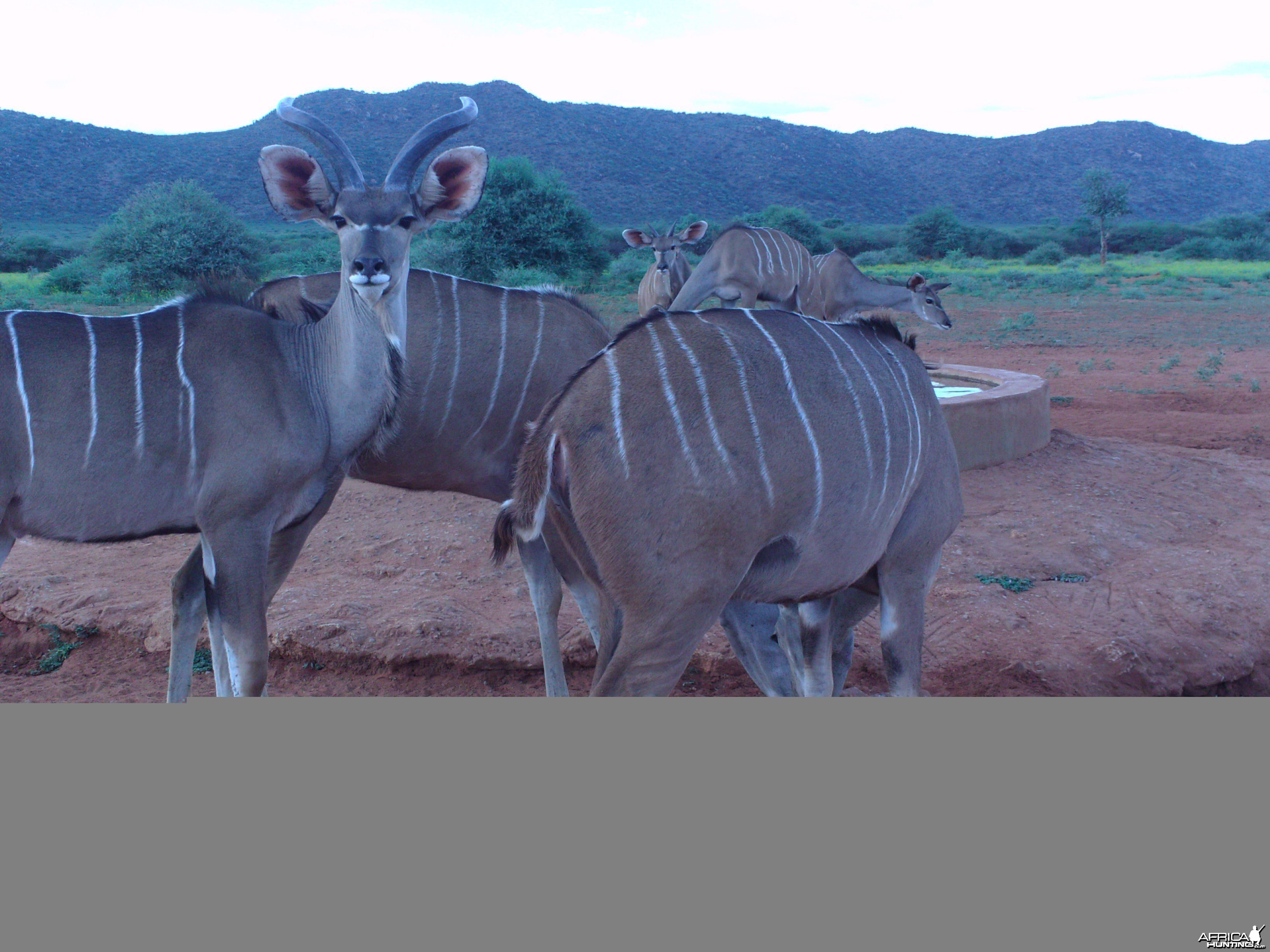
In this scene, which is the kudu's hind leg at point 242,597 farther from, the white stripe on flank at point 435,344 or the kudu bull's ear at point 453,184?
the kudu bull's ear at point 453,184

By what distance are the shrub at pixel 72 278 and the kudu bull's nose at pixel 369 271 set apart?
17318 millimetres

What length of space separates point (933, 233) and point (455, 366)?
28644 millimetres

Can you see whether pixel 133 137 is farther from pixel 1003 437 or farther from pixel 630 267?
pixel 1003 437

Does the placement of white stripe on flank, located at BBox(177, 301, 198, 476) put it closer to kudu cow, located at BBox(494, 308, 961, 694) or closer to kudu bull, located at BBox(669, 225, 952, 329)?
kudu cow, located at BBox(494, 308, 961, 694)

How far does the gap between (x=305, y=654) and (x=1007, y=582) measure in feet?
10.6

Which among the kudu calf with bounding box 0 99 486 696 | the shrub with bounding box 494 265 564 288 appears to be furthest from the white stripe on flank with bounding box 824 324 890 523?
the shrub with bounding box 494 265 564 288

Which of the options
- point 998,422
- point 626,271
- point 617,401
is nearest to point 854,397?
point 617,401

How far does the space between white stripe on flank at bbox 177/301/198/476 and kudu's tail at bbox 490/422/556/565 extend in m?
1.04

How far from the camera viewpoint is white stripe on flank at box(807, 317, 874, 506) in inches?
108

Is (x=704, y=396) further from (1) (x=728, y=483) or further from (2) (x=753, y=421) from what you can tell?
(1) (x=728, y=483)

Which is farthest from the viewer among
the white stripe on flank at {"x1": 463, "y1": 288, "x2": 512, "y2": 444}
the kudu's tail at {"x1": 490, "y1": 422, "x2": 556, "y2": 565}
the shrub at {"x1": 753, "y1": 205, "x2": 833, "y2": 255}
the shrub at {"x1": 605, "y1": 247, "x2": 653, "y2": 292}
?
the shrub at {"x1": 753, "y1": 205, "x2": 833, "y2": 255}

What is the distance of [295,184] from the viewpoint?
3523mm

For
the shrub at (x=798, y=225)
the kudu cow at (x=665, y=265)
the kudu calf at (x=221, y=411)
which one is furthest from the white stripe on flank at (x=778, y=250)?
the shrub at (x=798, y=225)

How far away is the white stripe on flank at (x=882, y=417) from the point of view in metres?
2.79
